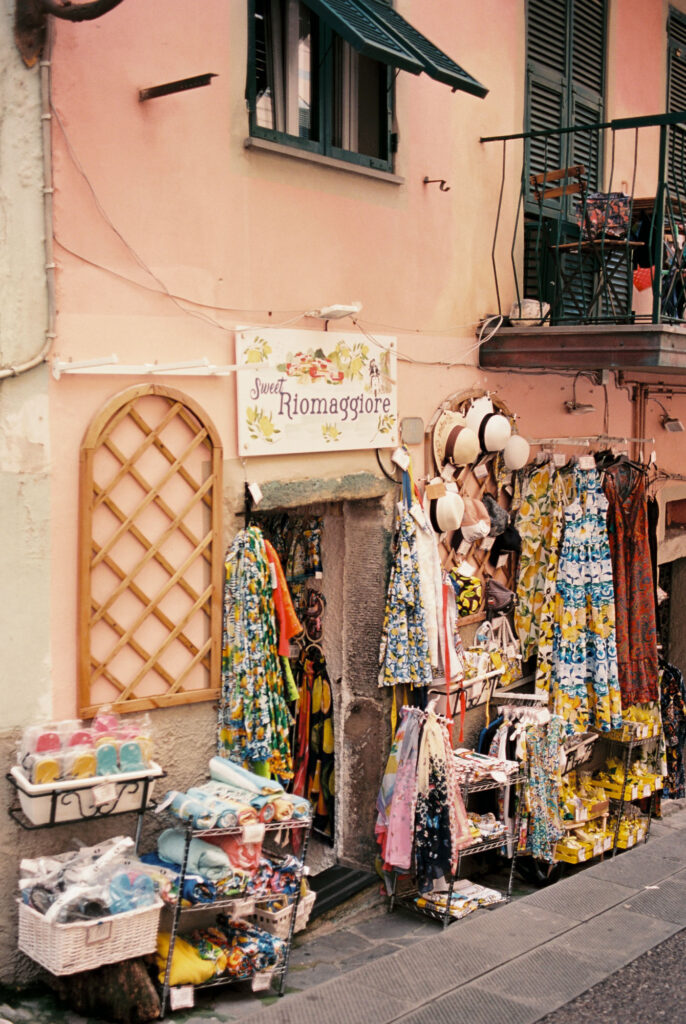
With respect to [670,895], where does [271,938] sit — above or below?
above

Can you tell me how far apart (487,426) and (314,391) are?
5.46 ft

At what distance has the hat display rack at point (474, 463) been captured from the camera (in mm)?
7566

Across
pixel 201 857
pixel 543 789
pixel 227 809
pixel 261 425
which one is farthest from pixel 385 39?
pixel 543 789

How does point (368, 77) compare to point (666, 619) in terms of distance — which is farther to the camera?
point (666, 619)

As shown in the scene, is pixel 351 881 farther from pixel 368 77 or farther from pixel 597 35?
pixel 597 35

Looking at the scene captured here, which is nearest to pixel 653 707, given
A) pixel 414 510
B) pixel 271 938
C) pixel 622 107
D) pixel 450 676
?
pixel 450 676

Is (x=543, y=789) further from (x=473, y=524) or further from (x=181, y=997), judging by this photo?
(x=181, y=997)

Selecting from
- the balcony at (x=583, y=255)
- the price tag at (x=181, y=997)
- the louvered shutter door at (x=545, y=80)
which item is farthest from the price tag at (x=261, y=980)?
the louvered shutter door at (x=545, y=80)

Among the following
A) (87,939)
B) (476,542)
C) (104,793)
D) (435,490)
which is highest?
(435,490)

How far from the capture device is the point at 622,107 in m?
9.91

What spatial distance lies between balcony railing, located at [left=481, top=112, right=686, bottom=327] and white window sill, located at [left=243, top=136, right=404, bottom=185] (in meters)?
1.21

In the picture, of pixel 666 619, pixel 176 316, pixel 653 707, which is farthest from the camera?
pixel 666 619

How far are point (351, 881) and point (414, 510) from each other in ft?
7.98

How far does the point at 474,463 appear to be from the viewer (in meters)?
7.98
